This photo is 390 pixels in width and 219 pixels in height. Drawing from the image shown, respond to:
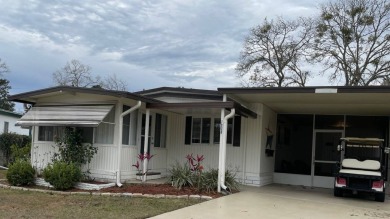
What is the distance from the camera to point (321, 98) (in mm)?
12633

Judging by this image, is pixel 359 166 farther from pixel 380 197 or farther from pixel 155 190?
pixel 155 190

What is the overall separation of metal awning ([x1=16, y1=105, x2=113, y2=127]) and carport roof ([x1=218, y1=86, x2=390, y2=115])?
3700mm

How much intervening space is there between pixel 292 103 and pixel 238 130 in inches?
81.6

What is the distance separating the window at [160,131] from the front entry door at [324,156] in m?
5.73

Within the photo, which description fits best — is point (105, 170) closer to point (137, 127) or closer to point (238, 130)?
point (137, 127)

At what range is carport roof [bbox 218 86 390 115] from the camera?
11.2m

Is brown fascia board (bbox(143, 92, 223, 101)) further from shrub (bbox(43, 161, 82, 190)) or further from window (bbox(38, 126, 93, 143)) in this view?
shrub (bbox(43, 161, 82, 190))

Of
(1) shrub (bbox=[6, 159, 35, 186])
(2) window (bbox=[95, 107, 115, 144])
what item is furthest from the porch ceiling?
(1) shrub (bbox=[6, 159, 35, 186])

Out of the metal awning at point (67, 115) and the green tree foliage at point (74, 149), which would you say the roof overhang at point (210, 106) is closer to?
the metal awning at point (67, 115)

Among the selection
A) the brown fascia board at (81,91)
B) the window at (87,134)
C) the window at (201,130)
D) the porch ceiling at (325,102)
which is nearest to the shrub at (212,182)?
the porch ceiling at (325,102)

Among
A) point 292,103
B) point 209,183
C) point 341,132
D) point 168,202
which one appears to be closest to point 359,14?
point 341,132

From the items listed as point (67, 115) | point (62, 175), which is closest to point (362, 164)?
point (62, 175)

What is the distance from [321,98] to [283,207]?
4136 millimetres

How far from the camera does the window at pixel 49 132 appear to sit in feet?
44.3
